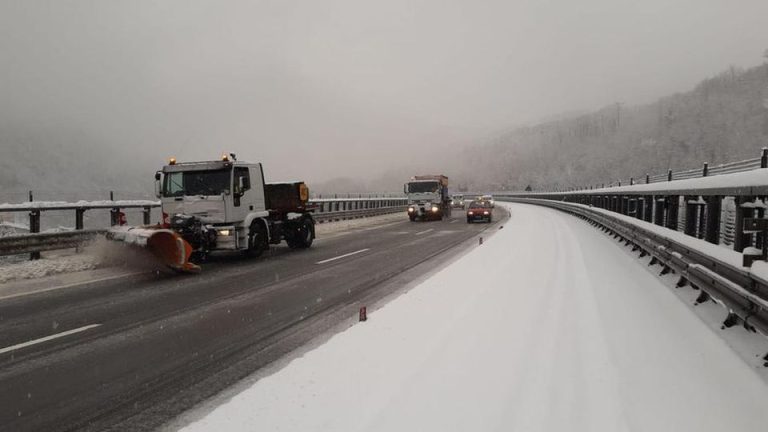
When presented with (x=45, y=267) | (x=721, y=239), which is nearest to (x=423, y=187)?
(x=45, y=267)

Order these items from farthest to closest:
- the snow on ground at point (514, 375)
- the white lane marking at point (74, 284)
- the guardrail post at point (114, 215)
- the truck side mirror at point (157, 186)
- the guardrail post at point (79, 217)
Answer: the guardrail post at point (114, 215) < the guardrail post at point (79, 217) < the truck side mirror at point (157, 186) < the white lane marking at point (74, 284) < the snow on ground at point (514, 375)

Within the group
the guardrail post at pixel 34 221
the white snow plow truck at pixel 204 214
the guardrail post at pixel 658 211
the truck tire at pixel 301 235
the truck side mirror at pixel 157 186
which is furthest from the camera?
the truck tire at pixel 301 235

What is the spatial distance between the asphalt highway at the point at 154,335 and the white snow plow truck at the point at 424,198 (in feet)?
67.0

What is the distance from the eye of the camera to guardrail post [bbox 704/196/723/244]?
22.7 feet

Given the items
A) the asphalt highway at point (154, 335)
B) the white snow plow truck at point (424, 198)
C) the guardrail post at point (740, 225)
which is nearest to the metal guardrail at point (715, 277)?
the guardrail post at point (740, 225)

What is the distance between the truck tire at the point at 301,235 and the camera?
16.0 metres

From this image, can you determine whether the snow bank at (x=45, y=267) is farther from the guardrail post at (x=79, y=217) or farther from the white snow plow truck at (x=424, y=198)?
the white snow plow truck at (x=424, y=198)

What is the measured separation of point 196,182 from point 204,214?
0.93 m

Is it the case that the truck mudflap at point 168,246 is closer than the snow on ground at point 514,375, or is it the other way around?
the snow on ground at point 514,375

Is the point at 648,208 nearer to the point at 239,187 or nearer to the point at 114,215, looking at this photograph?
the point at 239,187

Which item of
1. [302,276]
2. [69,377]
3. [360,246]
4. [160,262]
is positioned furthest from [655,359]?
[360,246]

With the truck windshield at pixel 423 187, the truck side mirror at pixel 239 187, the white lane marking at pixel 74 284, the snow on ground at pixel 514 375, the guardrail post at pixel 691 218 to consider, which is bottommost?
the white lane marking at pixel 74 284

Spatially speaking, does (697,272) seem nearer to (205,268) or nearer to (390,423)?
(390,423)

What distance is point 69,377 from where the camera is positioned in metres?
4.61
